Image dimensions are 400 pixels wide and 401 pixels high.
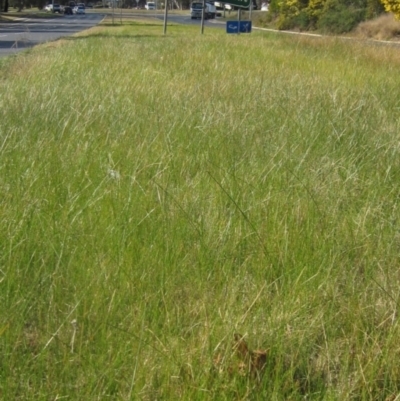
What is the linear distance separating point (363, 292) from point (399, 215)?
80cm

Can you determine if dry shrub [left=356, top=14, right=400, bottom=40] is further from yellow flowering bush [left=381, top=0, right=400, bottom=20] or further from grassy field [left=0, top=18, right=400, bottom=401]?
grassy field [left=0, top=18, right=400, bottom=401]

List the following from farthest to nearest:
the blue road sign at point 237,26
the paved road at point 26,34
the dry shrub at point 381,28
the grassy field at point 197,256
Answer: the dry shrub at point 381,28, the blue road sign at point 237,26, the paved road at point 26,34, the grassy field at point 197,256

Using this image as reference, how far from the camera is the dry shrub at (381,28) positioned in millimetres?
31516

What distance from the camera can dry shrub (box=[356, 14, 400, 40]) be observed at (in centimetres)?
3152

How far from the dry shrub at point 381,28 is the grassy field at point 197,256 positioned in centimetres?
2842

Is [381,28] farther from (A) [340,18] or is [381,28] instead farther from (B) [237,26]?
(B) [237,26]

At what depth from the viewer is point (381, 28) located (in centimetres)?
3219

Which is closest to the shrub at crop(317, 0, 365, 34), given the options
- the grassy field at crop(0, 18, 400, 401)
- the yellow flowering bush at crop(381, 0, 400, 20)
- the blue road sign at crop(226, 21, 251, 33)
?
the yellow flowering bush at crop(381, 0, 400, 20)

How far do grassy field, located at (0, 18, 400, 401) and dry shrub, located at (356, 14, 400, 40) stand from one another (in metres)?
28.4

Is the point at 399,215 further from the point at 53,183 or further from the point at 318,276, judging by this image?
the point at 53,183

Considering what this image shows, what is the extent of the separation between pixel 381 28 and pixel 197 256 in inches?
1263

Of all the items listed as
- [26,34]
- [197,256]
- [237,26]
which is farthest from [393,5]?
[197,256]

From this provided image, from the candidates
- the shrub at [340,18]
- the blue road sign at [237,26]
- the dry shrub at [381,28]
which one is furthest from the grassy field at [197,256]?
the shrub at [340,18]

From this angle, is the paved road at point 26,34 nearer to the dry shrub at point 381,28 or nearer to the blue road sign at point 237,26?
the blue road sign at point 237,26
